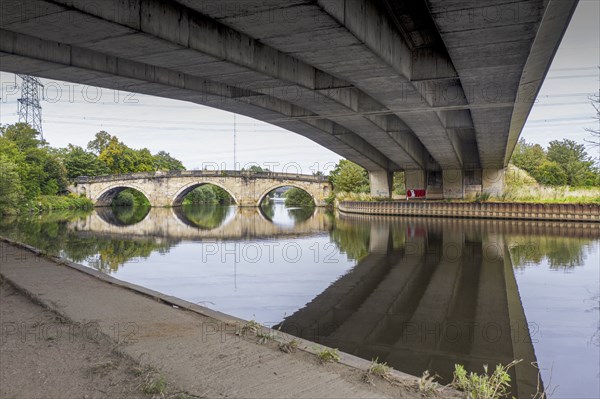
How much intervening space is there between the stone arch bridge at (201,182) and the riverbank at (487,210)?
20.0m

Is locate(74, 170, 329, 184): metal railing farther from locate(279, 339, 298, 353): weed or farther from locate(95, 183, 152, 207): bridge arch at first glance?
locate(279, 339, 298, 353): weed

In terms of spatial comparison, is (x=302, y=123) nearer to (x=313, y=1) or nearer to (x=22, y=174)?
(x=313, y=1)

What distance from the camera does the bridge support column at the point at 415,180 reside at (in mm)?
36156

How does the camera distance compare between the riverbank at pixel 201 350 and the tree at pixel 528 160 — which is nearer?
the riverbank at pixel 201 350

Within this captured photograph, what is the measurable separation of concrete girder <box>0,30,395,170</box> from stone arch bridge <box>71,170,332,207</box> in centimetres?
4301

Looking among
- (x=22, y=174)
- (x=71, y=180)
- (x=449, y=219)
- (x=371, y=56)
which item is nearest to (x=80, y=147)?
(x=71, y=180)

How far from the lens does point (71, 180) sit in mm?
65625

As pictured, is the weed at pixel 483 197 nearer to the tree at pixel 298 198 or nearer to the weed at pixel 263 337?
the weed at pixel 263 337

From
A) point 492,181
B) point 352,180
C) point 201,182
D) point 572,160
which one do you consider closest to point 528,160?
point 572,160

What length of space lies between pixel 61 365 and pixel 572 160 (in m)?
71.0

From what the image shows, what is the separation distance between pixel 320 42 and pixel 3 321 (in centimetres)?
661

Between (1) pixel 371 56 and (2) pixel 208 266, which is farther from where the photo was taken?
(2) pixel 208 266

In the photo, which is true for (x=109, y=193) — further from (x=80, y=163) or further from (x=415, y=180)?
(x=415, y=180)

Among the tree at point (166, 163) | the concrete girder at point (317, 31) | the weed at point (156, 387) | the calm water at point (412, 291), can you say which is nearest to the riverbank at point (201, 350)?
the weed at point (156, 387)
